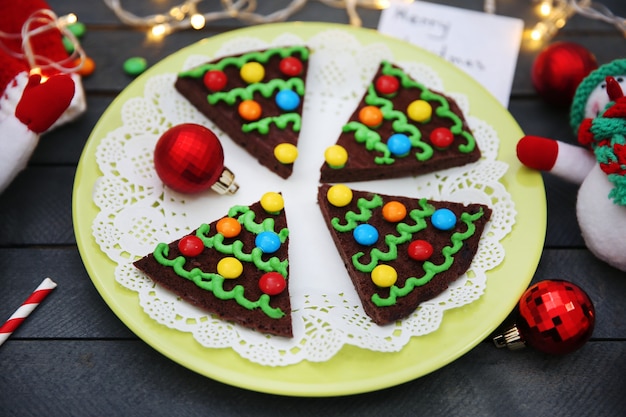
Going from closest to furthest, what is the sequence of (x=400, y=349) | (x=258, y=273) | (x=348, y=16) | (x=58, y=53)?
(x=400, y=349)
(x=258, y=273)
(x=58, y=53)
(x=348, y=16)

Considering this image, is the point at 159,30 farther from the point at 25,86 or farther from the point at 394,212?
the point at 394,212

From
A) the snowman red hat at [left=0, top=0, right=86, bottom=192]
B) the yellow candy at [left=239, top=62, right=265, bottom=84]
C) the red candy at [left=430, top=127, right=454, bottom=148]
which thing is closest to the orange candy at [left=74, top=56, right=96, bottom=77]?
the snowman red hat at [left=0, top=0, right=86, bottom=192]

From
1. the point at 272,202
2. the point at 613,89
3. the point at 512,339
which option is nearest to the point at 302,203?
the point at 272,202

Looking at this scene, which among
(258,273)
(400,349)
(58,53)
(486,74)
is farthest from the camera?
(486,74)

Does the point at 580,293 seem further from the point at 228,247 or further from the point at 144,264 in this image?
the point at 144,264

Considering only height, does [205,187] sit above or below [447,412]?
above

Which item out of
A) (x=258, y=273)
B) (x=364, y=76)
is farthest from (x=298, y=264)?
(x=364, y=76)
